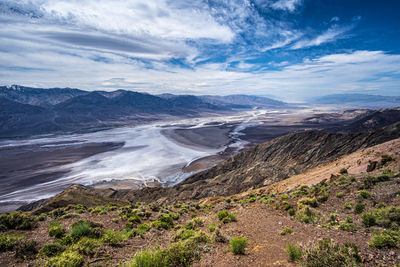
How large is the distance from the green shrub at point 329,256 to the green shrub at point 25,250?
7.28 meters

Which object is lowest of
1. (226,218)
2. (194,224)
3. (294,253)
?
(194,224)

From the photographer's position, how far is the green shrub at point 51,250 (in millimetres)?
5439

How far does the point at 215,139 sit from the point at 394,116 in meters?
91.3

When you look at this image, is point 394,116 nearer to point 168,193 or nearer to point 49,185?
point 168,193

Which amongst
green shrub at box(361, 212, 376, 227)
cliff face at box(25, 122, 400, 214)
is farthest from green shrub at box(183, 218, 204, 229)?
cliff face at box(25, 122, 400, 214)

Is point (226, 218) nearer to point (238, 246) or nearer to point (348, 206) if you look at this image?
point (238, 246)

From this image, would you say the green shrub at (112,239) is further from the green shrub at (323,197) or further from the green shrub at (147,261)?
the green shrub at (323,197)

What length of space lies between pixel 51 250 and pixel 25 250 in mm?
684

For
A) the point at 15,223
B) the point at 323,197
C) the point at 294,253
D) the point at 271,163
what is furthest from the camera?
the point at 271,163

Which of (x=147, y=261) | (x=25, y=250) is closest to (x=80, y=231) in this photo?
(x=25, y=250)

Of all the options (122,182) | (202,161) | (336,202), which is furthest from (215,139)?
(336,202)

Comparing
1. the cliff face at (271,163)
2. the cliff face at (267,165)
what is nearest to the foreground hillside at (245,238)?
the cliff face at (267,165)

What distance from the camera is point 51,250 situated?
5.61 m

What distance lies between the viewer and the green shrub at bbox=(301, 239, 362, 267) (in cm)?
394
